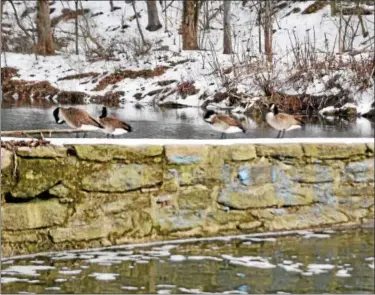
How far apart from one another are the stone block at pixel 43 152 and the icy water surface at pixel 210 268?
0.42 m

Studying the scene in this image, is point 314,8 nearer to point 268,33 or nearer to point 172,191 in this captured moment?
point 268,33

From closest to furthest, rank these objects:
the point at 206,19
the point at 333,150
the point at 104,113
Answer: the point at 206,19 → the point at 104,113 → the point at 333,150

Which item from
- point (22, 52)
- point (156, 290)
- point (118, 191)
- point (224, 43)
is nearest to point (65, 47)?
point (22, 52)

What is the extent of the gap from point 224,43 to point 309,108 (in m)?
0.56

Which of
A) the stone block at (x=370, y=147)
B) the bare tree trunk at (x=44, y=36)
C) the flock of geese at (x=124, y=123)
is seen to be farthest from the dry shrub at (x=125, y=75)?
the stone block at (x=370, y=147)

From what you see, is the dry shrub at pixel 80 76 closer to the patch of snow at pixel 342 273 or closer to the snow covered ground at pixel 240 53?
the snow covered ground at pixel 240 53

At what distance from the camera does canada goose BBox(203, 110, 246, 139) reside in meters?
3.29

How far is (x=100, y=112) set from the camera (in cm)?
325

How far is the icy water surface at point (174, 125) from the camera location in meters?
3.31

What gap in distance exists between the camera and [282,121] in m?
3.29

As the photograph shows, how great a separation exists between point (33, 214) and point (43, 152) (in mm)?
269

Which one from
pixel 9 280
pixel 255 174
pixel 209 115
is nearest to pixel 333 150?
pixel 255 174

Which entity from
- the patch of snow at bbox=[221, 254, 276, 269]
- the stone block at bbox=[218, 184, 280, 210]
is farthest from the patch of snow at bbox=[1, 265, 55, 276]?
the stone block at bbox=[218, 184, 280, 210]

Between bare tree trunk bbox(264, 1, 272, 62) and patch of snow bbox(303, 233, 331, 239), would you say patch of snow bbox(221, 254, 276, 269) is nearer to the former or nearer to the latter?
patch of snow bbox(303, 233, 331, 239)
